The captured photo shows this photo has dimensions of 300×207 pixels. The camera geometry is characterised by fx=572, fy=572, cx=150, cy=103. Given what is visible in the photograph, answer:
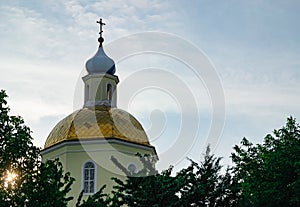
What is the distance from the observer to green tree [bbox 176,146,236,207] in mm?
20641

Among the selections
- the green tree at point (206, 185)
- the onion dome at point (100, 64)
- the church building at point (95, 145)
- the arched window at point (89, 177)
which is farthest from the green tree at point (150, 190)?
the onion dome at point (100, 64)

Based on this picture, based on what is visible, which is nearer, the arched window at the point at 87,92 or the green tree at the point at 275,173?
the green tree at the point at 275,173

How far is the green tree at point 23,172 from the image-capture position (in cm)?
1755

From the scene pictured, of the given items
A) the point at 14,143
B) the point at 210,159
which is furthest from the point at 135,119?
the point at 14,143

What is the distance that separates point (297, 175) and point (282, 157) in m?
0.91

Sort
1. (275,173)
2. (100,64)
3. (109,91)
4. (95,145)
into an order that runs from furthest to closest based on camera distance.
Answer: (100,64) → (109,91) → (95,145) → (275,173)

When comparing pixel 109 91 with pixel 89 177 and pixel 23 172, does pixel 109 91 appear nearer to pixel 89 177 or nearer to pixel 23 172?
pixel 89 177

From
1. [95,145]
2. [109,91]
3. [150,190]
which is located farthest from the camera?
[109,91]

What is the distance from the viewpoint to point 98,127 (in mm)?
28500

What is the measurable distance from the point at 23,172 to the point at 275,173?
981cm

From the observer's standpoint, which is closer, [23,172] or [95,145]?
[23,172]

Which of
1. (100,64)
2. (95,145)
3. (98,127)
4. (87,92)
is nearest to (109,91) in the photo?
(87,92)

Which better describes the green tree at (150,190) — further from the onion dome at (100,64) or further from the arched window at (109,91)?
the onion dome at (100,64)

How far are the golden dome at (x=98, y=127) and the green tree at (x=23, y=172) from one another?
347 inches
